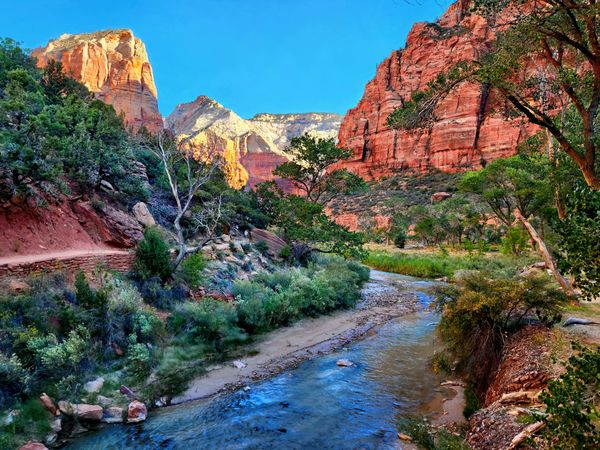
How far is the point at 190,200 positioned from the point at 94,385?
8005 mm

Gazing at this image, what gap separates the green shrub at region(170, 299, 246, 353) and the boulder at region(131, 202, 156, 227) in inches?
223

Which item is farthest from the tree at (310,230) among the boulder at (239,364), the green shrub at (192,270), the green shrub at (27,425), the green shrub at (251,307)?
the green shrub at (27,425)

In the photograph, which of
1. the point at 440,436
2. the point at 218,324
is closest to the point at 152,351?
the point at 218,324

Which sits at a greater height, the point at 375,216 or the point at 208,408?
the point at 375,216

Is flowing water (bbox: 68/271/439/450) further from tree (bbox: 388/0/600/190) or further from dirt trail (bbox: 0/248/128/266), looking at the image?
tree (bbox: 388/0/600/190)

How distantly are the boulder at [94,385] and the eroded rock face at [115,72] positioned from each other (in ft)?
222

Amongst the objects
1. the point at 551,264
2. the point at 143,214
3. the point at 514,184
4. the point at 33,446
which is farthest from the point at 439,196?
the point at 33,446

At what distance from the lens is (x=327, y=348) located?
11.3 meters

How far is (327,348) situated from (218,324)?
3.58 m

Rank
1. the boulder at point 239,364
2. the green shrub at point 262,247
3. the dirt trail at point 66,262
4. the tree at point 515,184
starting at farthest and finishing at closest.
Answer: the green shrub at point 262,247
the tree at point 515,184
the boulder at point 239,364
the dirt trail at point 66,262

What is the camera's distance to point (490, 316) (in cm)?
774

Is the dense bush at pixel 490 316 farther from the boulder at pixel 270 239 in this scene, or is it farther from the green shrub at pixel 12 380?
the boulder at pixel 270 239

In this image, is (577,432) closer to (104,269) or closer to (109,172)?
(104,269)

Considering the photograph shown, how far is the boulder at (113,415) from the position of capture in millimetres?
6605
